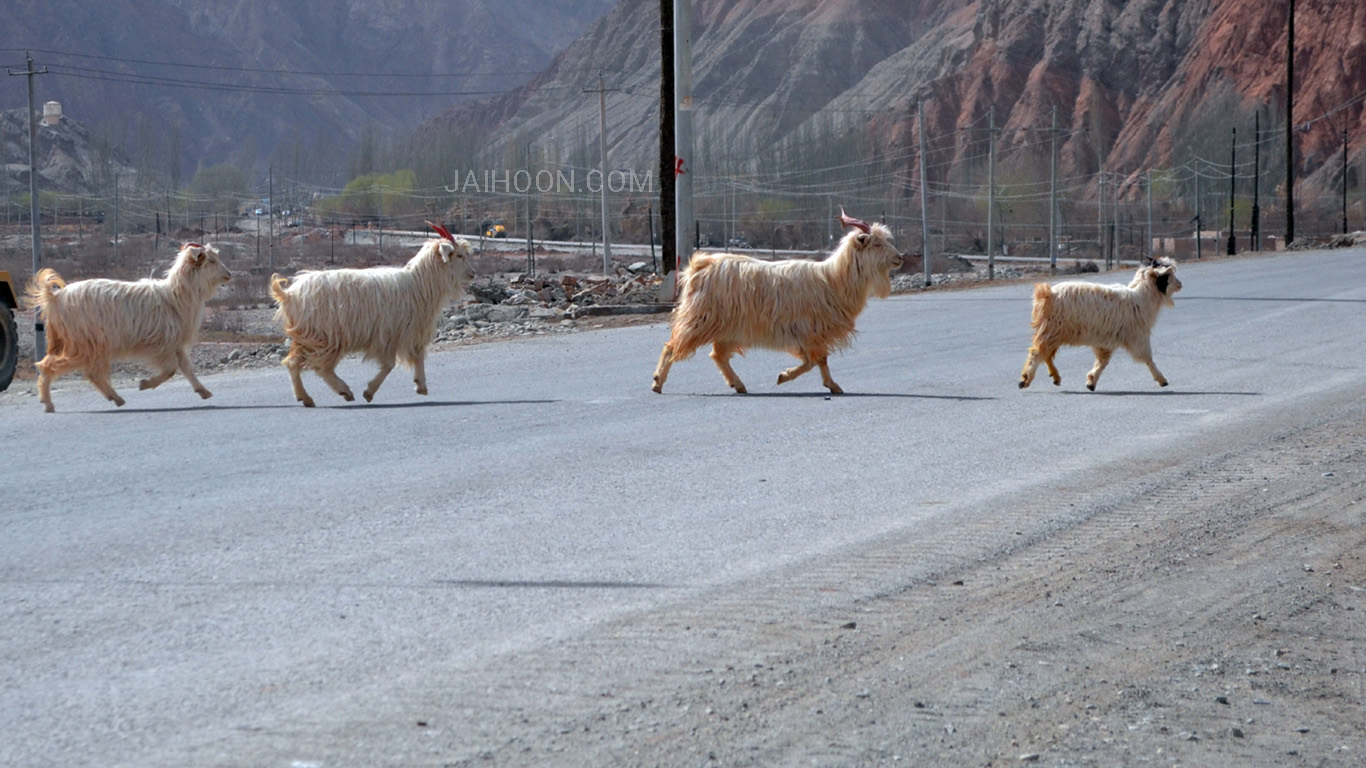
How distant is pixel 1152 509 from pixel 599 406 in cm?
515

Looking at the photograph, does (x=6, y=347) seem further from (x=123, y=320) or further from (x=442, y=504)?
(x=442, y=504)

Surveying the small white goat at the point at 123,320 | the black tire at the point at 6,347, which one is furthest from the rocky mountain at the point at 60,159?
the small white goat at the point at 123,320

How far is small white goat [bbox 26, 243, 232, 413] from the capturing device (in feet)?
39.9

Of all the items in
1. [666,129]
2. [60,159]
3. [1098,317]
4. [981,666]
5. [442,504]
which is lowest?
[981,666]

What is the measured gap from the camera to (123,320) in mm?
12352

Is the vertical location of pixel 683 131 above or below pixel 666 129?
below

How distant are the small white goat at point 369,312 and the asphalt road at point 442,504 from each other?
0.47 meters

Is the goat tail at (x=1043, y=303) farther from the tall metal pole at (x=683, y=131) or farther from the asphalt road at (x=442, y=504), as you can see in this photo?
the tall metal pole at (x=683, y=131)

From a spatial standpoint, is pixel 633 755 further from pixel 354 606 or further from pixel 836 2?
pixel 836 2

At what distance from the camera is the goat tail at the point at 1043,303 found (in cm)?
1266

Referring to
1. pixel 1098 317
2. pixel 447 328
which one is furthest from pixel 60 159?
pixel 1098 317

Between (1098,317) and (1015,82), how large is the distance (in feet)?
337

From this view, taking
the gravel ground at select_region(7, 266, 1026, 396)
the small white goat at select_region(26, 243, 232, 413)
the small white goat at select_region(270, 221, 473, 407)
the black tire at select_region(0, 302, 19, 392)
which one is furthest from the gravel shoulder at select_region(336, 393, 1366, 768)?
the black tire at select_region(0, 302, 19, 392)

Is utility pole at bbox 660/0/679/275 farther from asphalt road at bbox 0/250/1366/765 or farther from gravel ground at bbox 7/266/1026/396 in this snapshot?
asphalt road at bbox 0/250/1366/765
